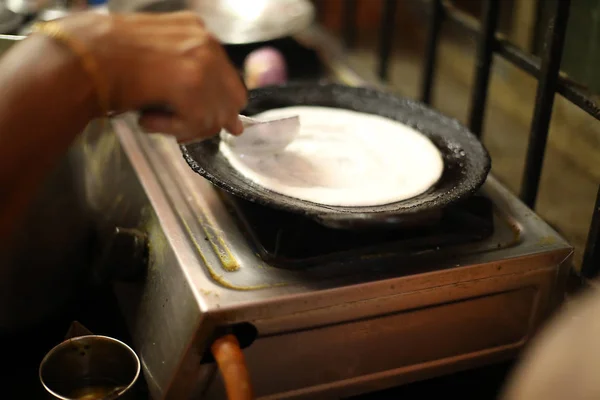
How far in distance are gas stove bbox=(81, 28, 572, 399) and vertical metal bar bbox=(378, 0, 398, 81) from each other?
1.92 feet

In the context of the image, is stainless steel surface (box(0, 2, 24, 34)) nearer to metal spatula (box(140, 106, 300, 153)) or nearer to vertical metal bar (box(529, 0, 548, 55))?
metal spatula (box(140, 106, 300, 153))

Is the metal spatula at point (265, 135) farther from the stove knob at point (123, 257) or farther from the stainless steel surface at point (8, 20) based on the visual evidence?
the stainless steel surface at point (8, 20)

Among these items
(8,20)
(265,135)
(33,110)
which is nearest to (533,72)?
(265,135)

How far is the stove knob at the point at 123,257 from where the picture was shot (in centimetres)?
73

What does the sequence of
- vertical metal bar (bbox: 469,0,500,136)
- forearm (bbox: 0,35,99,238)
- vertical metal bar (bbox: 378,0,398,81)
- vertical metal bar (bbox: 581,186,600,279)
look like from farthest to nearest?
1. vertical metal bar (bbox: 378,0,398,81)
2. vertical metal bar (bbox: 469,0,500,136)
3. vertical metal bar (bbox: 581,186,600,279)
4. forearm (bbox: 0,35,99,238)

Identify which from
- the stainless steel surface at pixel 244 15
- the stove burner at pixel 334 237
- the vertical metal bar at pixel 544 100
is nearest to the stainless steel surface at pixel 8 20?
the stainless steel surface at pixel 244 15

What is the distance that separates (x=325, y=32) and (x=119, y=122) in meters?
0.65

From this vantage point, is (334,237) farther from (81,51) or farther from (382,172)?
(81,51)

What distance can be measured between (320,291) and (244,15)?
0.71 metres

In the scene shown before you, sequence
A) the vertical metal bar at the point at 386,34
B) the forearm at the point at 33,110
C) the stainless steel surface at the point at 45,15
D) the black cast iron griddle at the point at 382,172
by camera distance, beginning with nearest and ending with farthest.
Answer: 1. the forearm at the point at 33,110
2. the black cast iron griddle at the point at 382,172
3. the stainless steel surface at the point at 45,15
4. the vertical metal bar at the point at 386,34

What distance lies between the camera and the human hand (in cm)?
56

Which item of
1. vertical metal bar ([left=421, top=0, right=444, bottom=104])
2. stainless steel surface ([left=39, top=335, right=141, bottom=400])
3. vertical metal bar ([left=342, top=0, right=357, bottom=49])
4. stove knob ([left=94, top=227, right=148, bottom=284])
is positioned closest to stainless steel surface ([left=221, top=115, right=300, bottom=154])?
stove knob ([left=94, top=227, right=148, bottom=284])

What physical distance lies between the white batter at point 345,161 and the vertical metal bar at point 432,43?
0.29 meters

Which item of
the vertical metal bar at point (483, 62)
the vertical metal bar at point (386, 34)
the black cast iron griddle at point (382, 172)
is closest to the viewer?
Result: the black cast iron griddle at point (382, 172)
